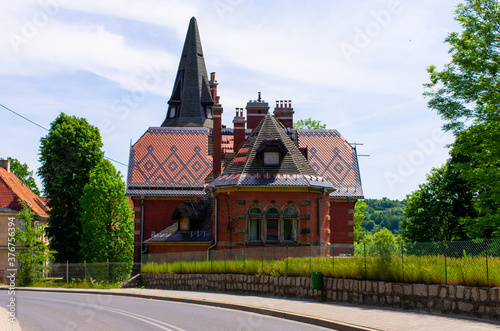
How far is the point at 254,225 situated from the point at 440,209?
24.6 meters

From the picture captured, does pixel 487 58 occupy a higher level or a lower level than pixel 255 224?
higher

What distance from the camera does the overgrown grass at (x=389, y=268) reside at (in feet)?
46.4

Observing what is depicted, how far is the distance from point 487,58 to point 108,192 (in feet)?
108

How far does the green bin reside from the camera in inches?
787

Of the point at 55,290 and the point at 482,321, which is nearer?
the point at 482,321

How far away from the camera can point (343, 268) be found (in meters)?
19.3

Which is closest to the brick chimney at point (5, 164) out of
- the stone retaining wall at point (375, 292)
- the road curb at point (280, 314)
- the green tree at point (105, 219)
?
the green tree at point (105, 219)

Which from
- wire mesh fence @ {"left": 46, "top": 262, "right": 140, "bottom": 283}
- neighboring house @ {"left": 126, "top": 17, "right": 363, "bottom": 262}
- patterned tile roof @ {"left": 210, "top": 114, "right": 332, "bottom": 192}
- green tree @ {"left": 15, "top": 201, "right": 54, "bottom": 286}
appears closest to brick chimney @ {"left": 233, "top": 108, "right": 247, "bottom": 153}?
neighboring house @ {"left": 126, "top": 17, "right": 363, "bottom": 262}

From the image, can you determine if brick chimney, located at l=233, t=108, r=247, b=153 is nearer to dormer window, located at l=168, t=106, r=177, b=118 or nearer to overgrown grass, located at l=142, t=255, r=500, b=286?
overgrown grass, located at l=142, t=255, r=500, b=286

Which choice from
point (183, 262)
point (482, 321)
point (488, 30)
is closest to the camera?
point (482, 321)

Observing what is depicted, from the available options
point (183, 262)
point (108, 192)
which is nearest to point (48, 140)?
point (108, 192)

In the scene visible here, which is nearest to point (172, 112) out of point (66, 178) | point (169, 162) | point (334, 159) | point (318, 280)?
point (66, 178)

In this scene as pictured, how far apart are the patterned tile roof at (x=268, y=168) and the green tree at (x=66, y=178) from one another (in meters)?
22.4

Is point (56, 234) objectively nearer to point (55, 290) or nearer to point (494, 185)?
point (55, 290)
